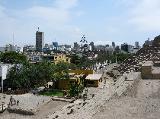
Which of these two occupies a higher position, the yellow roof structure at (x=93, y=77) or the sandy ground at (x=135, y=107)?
the sandy ground at (x=135, y=107)

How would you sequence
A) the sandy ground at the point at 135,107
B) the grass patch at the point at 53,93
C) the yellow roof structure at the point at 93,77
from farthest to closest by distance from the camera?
1. the yellow roof structure at the point at 93,77
2. the grass patch at the point at 53,93
3. the sandy ground at the point at 135,107

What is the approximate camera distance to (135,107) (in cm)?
1367

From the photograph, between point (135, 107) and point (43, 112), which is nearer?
point (135, 107)

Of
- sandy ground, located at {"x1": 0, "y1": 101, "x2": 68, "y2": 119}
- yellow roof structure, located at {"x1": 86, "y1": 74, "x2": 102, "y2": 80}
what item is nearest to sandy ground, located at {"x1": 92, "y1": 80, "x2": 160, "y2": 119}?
sandy ground, located at {"x1": 0, "y1": 101, "x2": 68, "y2": 119}

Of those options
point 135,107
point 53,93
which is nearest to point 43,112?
point 53,93

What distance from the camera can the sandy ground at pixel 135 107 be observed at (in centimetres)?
1253

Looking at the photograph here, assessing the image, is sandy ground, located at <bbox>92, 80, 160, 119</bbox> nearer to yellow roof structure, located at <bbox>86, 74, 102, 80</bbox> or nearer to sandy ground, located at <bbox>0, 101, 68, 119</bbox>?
sandy ground, located at <bbox>0, 101, 68, 119</bbox>

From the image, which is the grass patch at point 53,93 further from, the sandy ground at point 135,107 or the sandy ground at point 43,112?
the sandy ground at point 135,107

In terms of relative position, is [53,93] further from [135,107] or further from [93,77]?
[135,107]

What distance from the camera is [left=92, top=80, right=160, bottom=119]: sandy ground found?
41.1ft

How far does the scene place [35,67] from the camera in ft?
124

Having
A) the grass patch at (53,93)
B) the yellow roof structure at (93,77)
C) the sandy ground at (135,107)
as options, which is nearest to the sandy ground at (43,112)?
the grass patch at (53,93)

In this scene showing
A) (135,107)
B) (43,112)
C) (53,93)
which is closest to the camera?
(135,107)

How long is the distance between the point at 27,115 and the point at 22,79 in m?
13.1
